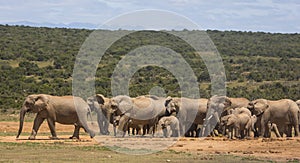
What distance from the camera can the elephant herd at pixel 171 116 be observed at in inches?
1076

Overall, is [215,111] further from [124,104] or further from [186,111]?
[124,104]

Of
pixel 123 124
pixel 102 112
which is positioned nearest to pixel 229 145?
pixel 123 124

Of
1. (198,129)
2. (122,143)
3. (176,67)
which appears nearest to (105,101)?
(198,129)

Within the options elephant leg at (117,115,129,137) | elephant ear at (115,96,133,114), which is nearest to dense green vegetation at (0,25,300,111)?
elephant ear at (115,96,133,114)

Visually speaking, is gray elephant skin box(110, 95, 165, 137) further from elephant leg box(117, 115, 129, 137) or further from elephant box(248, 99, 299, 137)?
elephant box(248, 99, 299, 137)

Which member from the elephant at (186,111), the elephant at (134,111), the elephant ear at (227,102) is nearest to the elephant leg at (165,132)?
the elephant at (134,111)

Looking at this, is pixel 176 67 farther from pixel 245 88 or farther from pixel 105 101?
pixel 105 101

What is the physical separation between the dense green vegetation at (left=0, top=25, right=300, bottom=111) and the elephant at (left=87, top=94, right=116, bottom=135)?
59.3ft

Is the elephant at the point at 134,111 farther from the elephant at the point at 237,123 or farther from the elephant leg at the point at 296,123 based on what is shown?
the elephant leg at the point at 296,123

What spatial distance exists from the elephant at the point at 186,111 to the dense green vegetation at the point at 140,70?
66.1 ft

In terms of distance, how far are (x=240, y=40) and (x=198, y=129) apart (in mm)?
83711

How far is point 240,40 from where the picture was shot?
375 ft

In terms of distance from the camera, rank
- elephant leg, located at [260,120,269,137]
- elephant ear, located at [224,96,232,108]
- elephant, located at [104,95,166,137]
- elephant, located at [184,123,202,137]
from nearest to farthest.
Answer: elephant, located at [104,95,166,137], elephant leg, located at [260,120,269,137], elephant, located at [184,123,202,137], elephant ear, located at [224,96,232,108]

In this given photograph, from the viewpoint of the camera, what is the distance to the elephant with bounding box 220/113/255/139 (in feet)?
89.6
